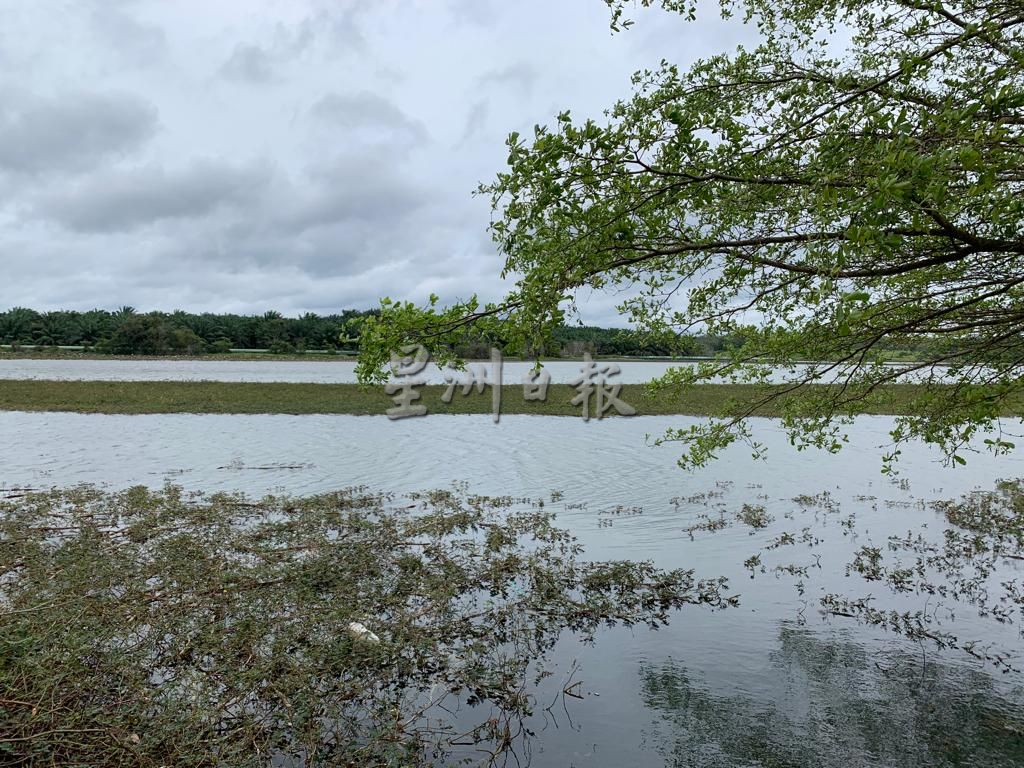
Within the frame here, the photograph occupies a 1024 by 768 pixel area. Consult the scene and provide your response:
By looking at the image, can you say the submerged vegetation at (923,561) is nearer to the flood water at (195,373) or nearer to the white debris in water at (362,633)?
the white debris in water at (362,633)

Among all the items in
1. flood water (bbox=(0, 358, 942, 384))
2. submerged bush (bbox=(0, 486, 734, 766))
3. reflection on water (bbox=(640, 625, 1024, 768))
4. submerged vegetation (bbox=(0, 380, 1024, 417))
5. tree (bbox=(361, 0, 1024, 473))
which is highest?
tree (bbox=(361, 0, 1024, 473))

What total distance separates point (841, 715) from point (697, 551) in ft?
18.2

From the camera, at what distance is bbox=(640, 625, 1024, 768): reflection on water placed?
6125 millimetres

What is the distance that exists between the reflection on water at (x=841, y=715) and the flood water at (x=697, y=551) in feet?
0.07

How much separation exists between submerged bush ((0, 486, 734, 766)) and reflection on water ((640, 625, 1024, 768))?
1.56 m

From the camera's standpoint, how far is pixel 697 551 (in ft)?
40.4

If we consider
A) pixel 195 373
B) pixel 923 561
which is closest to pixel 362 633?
pixel 923 561

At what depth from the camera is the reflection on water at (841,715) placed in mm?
6125

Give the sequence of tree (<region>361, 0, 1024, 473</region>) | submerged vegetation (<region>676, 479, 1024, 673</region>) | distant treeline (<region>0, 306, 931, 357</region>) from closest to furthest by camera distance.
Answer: tree (<region>361, 0, 1024, 473</region>), submerged vegetation (<region>676, 479, 1024, 673</region>), distant treeline (<region>0, 306, 931, 357</region>)

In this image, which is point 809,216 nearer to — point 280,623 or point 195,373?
point 280,623

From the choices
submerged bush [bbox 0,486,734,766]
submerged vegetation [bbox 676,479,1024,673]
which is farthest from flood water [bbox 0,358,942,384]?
submerged bush [bbox 0,486,734,766]

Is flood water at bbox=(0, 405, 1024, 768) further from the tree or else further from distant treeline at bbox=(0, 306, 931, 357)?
distant treeline at bbox=(0, 306, 931, 357)

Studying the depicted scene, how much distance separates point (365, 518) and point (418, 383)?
39573 millimetres

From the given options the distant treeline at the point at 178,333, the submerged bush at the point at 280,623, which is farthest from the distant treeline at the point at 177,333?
the submerged bush at the point at 280,623
